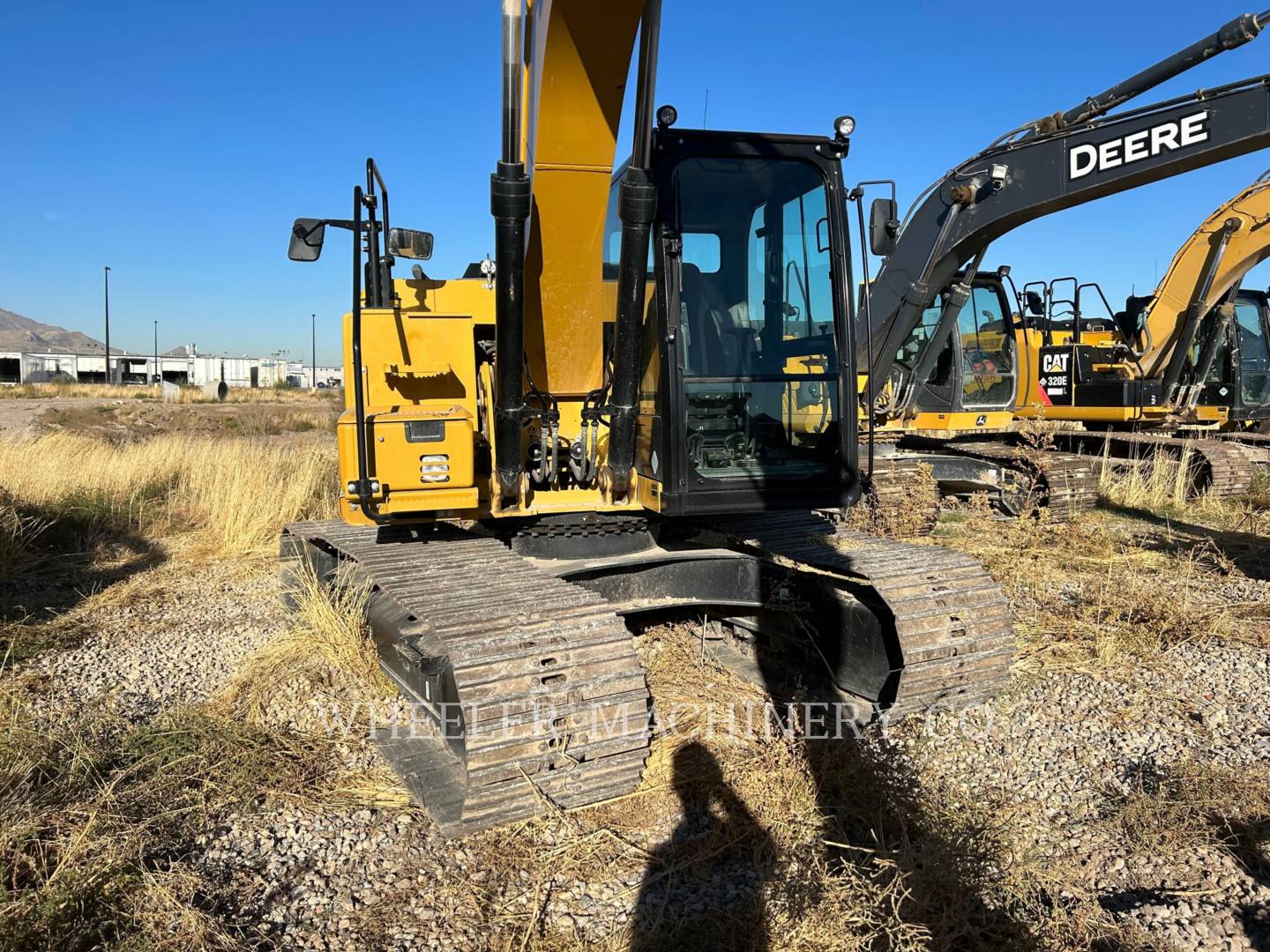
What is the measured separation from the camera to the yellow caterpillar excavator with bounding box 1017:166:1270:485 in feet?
33.2

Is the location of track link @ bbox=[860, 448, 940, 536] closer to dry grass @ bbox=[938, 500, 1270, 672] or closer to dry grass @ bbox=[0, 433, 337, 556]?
dry grass @ bbox=[938, 500, 1270, 672]

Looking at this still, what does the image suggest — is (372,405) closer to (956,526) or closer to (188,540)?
(188,540)

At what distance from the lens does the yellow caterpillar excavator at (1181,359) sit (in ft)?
33.2

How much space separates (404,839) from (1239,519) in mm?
9122

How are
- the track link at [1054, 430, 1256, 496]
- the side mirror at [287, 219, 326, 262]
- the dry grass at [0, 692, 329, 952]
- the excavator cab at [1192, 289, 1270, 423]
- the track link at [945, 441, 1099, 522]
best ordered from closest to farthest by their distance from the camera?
the dry grass at [0, 692, 329, 952] → the side mirror at [287, 219, 326, 262] → the track link at [945, 441, 1099, 522] → the track link at [1054, 430, 1256, 496] → the excavator cab at [1192, 289, 1270, 423]

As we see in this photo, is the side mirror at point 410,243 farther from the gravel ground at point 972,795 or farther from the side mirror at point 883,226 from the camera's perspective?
the gravel ground at point 972,795

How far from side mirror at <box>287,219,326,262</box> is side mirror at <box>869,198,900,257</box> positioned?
8.81ft

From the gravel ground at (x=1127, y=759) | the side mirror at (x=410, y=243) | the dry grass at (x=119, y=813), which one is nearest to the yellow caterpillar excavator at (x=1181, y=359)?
the gravel ground at (x=1127, y=759)

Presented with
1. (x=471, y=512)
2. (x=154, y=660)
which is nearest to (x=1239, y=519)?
(x=471, y=512)

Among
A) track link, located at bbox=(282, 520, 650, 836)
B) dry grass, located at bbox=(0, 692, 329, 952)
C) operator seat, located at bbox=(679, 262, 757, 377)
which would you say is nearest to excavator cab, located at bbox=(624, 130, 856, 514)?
operator seat, located at bbox=(679, 262, 757, 377)

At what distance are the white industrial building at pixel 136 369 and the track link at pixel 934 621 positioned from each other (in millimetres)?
58865

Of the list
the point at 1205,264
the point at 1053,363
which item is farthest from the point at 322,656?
the point at 1205,264

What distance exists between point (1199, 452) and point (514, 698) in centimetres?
991

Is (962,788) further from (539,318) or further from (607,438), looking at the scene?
(539,318)
